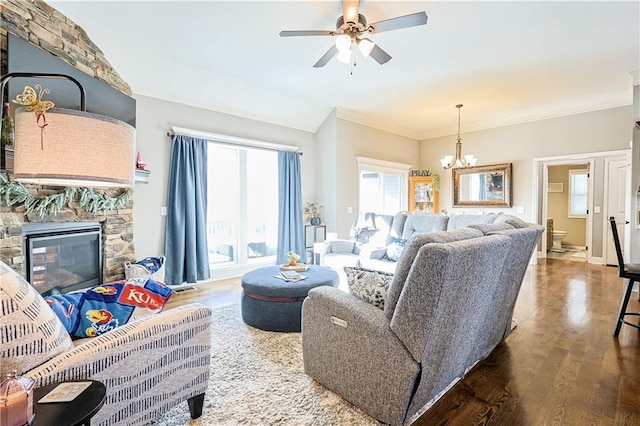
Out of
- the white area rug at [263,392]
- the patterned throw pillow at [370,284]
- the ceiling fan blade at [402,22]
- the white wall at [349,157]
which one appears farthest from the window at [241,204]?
the patterned throw pillow at [370,284]

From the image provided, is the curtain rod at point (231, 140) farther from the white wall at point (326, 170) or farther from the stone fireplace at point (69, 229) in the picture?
the stone fireplace at point (69, 229)

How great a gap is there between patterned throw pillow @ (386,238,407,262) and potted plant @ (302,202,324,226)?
1979 mm

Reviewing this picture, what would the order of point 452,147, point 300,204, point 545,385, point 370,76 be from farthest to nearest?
point 452,147, point 300,204, point 370,76, point 545,385

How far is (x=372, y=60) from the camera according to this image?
13.1 ft

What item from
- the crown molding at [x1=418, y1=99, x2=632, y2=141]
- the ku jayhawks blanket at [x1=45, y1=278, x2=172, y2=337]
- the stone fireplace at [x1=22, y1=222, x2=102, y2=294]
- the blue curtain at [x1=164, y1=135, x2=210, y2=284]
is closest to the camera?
the ku jayhawks blanket at [x1=45, y1=278, x2=172, y2=337]

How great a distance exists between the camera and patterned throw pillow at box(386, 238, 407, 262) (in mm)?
4211

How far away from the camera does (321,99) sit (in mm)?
5504

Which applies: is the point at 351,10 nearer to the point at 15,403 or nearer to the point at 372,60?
the point at 372,60

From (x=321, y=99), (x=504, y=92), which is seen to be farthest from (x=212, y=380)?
(x=504, y=92)

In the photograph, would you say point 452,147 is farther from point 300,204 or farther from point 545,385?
point 545,385

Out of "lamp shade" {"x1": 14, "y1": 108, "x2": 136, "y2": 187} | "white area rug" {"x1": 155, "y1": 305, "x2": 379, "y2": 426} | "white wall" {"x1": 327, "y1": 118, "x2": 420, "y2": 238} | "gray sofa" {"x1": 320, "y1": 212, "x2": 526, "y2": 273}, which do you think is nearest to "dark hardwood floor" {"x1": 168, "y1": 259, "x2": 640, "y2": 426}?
"white area rug" {"x1": 155, "y1": 305, "x2": 379, "y2": 426}

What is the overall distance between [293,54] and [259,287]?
9.18 feet

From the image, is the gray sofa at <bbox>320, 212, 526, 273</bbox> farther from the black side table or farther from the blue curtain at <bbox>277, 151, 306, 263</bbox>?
the black side table

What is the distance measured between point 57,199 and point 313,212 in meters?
4.02
